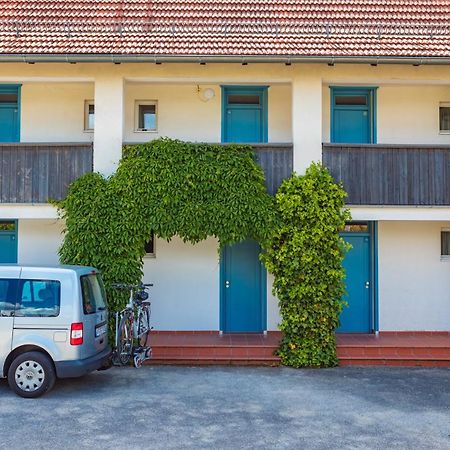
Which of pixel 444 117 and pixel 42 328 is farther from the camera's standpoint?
pixel 444 117

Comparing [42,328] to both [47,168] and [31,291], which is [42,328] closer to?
[31,291]

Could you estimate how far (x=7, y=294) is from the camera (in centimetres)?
776

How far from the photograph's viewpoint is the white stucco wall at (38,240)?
38.7 ft

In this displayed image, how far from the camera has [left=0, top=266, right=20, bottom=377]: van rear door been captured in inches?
300

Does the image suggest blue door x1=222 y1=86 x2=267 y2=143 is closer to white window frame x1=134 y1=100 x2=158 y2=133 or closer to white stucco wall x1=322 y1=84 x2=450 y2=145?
white window frame x1=134 y1=100 x2=158 y2=133

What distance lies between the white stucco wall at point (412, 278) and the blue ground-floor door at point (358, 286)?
272 mm

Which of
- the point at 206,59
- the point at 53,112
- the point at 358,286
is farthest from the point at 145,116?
the point at 358,286

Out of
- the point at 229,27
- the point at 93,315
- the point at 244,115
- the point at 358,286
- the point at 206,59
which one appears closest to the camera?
the point at 93,315

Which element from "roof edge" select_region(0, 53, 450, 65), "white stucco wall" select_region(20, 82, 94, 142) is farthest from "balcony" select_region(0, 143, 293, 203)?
"roof edge" select_region(0, 53, 450, 65)

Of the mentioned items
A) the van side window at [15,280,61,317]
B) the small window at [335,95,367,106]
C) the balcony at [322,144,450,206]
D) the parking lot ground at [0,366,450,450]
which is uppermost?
the small window at [335,95,367,106]

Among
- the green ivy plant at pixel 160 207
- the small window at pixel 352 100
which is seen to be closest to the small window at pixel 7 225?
the green ivy plant at pixel 160 207

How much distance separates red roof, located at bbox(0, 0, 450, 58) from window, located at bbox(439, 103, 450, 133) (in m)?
1.71

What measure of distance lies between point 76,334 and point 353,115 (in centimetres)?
791

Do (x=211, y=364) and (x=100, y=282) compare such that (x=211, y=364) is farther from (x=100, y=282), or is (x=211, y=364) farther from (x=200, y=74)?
(x=200, y=74)
